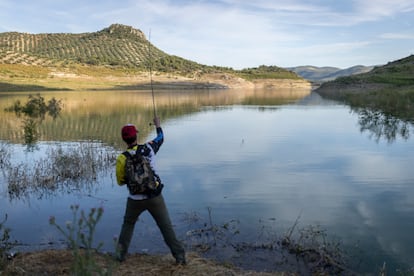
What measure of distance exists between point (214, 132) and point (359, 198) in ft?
47.1

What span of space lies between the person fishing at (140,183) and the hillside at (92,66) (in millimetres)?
7229

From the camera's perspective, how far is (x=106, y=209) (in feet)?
31.9

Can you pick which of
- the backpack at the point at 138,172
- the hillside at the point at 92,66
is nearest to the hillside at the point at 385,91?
the hillside at the point at 92,66

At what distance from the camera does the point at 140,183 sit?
5.59 meters

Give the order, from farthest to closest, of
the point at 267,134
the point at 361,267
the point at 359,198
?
the point at 267,134 < the point at 359,198 < the point at 361,267

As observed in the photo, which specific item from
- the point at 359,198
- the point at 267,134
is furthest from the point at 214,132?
the point at 359,198

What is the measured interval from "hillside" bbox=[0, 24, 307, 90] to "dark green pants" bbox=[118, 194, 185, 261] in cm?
746

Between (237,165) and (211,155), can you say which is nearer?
(237,165)

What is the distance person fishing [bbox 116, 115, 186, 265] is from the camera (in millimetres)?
5578

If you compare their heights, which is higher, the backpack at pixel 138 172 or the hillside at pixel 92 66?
the hillside at pixel 92 66

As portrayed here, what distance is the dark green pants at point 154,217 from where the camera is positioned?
5824 mm

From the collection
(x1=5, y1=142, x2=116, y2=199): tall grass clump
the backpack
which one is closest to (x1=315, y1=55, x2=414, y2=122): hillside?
(x1=5, y1=142, x2=116, y2=199): tall grass clump

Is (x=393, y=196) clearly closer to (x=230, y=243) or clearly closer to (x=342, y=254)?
(x=342, y=254)

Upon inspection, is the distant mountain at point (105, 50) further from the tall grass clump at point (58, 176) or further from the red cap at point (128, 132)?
the red cap at point (128, 132)
